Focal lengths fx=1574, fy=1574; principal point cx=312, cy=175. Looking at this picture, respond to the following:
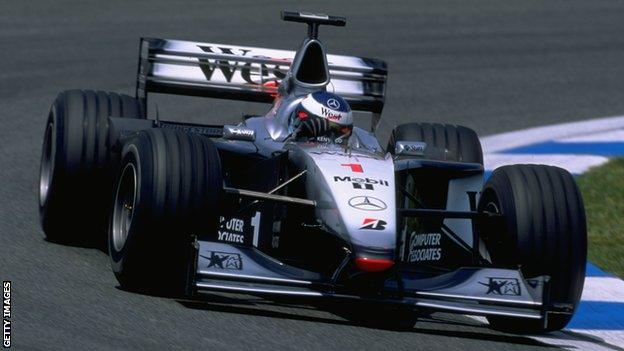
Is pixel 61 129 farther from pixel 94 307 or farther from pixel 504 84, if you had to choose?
pixel 504 84

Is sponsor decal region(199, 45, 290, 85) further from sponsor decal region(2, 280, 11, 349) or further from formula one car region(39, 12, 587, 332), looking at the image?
sponsor decal region(2, 280, 11, 349)

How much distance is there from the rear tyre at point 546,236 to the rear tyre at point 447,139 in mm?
1356

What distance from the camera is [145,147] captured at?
744 centimetres

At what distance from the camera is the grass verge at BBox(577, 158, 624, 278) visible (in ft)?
30.4

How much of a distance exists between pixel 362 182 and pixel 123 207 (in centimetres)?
128

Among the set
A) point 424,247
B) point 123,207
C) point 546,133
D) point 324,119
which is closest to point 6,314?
point 123,207

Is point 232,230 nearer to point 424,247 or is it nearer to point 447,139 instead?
point 424,247

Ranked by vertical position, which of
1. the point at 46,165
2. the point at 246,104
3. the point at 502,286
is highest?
the point at 502,286

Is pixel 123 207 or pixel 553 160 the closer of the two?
pixel 123 207

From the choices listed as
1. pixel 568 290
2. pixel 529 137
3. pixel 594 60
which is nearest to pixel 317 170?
pixel 568 290

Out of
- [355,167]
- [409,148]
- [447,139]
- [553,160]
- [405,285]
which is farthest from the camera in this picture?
[553,160]

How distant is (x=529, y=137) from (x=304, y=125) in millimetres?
5275

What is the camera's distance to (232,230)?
794 cm

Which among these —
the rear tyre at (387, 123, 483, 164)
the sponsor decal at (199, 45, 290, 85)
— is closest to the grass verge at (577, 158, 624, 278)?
the rear tyre at (387, 123, 483, 164)
